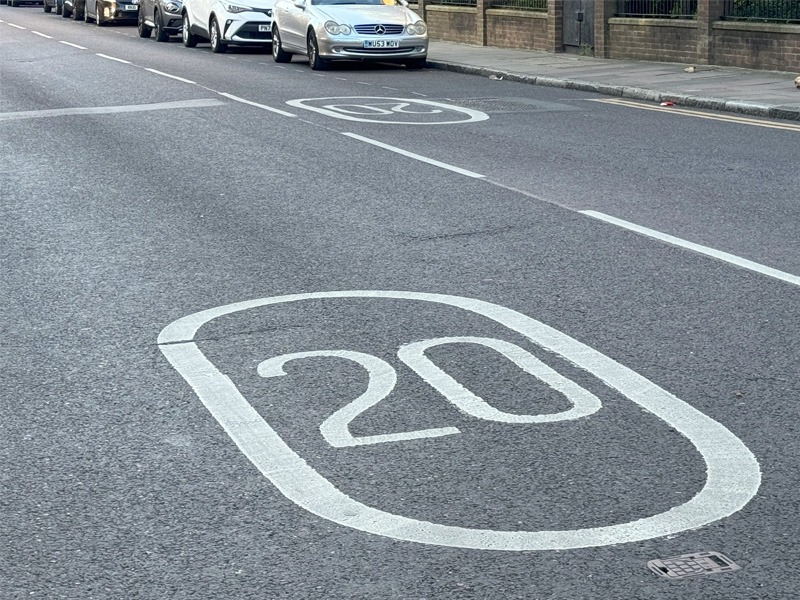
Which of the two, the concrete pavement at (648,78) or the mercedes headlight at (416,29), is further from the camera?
the mercedes headlight at (416,29)

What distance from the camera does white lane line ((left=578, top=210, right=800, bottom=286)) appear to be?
7379 millimetres

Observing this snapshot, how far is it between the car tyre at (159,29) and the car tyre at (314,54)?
1073 cm

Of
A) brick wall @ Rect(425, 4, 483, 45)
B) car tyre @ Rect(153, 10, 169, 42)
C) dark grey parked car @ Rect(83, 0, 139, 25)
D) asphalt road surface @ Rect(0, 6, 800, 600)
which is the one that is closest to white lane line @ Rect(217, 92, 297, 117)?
asphalt road surface @ Rect(0, 6, 800, 600)

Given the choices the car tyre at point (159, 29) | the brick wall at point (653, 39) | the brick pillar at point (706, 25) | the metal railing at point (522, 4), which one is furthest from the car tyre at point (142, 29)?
the brick pillar at point (706, 25)

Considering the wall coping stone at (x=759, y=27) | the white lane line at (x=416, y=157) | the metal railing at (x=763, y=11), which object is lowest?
the white lane line at (x=416, y=157)

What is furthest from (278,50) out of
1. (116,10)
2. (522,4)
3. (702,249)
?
(702,249)

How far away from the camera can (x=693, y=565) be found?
152 inches

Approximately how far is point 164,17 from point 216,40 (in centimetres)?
490

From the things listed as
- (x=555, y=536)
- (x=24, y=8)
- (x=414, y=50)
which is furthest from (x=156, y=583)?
(x=24, y=8)

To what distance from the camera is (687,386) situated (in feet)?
18.0

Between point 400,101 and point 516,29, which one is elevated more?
point 516,29

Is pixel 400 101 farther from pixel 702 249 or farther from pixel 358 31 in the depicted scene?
pixel 702 249

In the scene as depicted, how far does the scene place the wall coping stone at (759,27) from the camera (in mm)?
19909

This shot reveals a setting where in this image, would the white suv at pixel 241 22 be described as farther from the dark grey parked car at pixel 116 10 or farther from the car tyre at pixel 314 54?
the dark grey parked car at pixel 116 10
